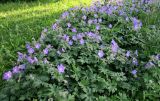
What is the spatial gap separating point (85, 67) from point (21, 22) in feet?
6.90

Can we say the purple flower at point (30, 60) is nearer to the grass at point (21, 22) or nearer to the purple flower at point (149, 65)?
the grass at point (21, 22)

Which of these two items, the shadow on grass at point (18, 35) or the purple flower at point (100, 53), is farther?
the shadow on grass at point (18, 35)

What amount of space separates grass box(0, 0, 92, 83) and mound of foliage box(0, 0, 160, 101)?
1.58 ft

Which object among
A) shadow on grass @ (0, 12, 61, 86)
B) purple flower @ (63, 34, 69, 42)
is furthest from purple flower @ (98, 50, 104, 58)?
shadow on grass @ (0, 12, 61, 86)

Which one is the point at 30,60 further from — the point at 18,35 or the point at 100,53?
the point at 18,35

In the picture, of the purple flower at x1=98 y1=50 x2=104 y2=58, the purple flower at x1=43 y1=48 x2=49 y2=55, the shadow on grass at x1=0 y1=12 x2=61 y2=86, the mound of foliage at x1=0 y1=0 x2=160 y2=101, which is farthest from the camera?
the shadow on grass at x1=0 y1=12 x2=61 y2=86

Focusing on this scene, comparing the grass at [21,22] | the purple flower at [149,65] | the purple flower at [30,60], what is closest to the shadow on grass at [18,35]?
the grass at [21,22]

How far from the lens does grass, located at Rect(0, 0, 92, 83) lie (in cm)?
430

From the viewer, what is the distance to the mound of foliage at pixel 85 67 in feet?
10.7

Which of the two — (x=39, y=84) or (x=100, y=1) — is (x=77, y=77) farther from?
(x=100, y=1)

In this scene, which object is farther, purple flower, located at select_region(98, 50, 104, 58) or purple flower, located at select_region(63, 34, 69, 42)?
purple flower, located at select_region(63, 34, 69, 42)

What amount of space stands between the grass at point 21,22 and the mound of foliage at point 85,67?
48 cm

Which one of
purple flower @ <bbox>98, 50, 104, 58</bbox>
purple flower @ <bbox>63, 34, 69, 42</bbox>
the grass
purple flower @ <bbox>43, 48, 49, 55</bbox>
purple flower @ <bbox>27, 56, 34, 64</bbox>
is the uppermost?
purple flower @ <bbox>63, 34, 69, 42</bbox>

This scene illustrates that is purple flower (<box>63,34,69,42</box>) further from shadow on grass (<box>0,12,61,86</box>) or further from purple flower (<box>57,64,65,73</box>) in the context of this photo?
shadow on grass (<box>0,12,61,86</box>)
